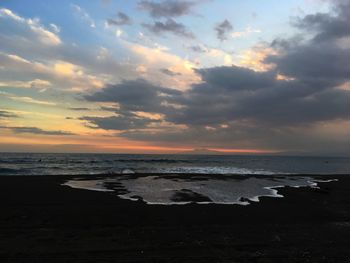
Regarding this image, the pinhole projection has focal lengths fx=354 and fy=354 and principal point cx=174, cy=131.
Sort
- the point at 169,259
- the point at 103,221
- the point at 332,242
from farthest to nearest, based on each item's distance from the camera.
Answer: the point at 103,221
the point at 332,242
the point at 169,259

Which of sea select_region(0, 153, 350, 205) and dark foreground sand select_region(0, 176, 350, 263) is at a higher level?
sea select_region(0, 153, 350, 205)

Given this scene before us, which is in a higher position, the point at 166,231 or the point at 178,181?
the point at 178,181

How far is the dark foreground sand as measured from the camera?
8.36 metres

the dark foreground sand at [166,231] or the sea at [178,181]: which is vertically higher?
the sea at [178,181]

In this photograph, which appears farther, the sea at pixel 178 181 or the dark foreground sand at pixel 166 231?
the sea at pixel 178 181

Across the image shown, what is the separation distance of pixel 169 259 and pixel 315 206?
11.7m

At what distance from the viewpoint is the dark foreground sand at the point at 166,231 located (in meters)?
8.36

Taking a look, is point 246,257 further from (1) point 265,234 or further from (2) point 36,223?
(2) point 36,223

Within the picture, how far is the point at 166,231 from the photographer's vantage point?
35.4 ft

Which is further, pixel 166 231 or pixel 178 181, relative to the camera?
pixel 178 181

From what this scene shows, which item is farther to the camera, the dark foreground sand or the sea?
the sea

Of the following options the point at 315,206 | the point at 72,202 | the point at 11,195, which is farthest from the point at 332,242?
the point at 11,195

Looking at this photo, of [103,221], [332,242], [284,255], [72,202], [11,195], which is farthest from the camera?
[11,195]

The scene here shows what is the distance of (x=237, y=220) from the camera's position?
12922mm
